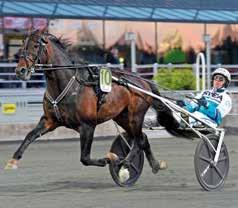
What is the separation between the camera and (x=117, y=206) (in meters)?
9.11

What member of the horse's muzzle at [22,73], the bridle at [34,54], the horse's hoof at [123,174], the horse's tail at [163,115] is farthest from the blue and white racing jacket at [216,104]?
the horse's muzzle at [22,73]

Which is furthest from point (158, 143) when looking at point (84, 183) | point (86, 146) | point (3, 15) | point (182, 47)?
point (182, 47)

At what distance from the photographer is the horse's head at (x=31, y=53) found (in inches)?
389

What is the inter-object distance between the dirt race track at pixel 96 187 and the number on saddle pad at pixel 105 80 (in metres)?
1.40

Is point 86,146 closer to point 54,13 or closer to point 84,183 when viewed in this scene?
point 84,183

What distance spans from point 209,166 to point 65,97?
224 centimetres

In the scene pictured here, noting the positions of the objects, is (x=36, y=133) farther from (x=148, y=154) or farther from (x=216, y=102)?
(x=216, y=102)

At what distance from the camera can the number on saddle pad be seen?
1018 centimetres

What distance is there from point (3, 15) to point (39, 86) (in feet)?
16.1

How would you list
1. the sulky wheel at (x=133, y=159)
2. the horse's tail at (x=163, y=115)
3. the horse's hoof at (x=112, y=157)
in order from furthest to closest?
1. the horse's tail at (x=163, y=115)
2. the sulky wheel at (x=133, y=159)
3. the horse's hoof at (x=112, y=157)

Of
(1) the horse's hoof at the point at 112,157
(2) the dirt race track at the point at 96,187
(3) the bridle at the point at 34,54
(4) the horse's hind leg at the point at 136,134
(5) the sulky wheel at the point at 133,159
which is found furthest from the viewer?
(5) the sulky wheel at the point at 133,159

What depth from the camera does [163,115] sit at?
451 inches

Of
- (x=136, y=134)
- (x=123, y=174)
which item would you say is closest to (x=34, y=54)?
(x=136, y=134)

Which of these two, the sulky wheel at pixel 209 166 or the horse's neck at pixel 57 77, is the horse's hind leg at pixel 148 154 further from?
the horse's neck at pixel 57 77
